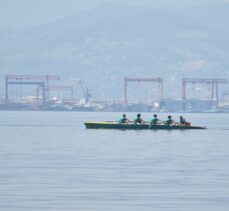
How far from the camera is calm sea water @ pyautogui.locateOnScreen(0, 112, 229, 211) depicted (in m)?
33.6

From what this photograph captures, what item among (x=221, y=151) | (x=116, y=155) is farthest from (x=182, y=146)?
(x=116, y=155)

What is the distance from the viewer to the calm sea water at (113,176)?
33594 mm

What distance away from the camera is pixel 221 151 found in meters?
59.2

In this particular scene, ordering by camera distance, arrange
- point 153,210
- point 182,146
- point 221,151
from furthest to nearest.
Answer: point 182,146 < point 221,151 < point 153,210

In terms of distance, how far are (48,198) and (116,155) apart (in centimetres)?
1950

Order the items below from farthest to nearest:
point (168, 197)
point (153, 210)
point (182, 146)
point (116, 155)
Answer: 1. point (182, 146)
2. point (116, 155)
3. point (168, 197)
4. point (153, 210)

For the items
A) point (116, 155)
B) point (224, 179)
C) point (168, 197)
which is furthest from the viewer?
point (116, 155)

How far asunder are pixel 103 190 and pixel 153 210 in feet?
14.4

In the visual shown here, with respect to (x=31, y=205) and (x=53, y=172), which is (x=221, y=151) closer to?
(x=53, y=172)

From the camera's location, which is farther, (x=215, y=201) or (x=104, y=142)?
(x=104, y=142)

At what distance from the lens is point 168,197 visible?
3484cm

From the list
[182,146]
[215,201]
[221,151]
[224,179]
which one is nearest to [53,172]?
[224,179]

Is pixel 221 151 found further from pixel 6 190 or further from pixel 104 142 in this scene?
pixel 6 190

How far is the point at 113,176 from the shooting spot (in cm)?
4112
